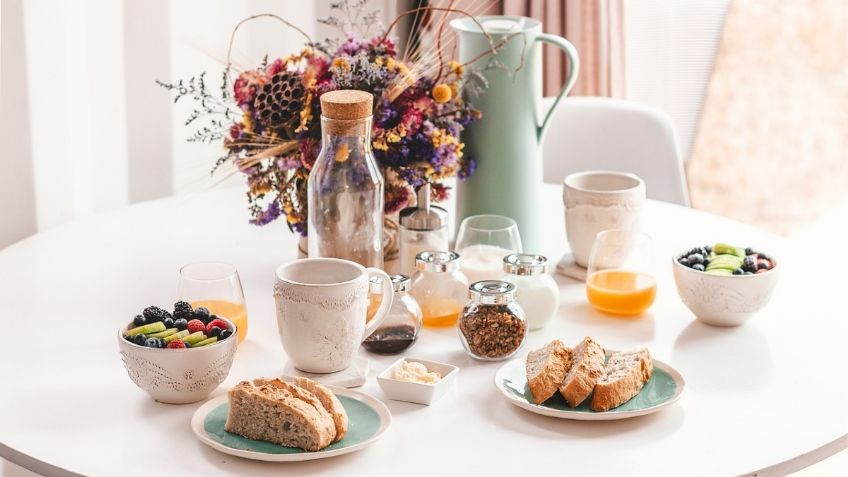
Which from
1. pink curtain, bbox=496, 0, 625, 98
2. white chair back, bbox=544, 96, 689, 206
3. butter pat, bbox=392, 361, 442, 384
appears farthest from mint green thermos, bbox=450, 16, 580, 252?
pink curtain, bbox=496, 0, 625, 98

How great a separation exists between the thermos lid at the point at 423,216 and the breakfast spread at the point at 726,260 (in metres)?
0.36

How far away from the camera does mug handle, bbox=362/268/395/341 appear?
1378 mm

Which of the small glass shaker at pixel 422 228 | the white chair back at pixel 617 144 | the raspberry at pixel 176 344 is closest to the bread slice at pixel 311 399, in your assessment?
the raspberry at pixel 176 344

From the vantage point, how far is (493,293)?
139cm

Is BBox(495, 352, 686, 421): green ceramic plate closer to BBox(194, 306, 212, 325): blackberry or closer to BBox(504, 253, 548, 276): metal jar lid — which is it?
BBox(504, 253, 548, 276): metal jar lid

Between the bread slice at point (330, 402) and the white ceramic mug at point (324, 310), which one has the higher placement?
the white ceramic mug at point (324, 310)

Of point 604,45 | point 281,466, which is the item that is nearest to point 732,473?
point 281,466

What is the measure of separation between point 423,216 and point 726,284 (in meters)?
0.45

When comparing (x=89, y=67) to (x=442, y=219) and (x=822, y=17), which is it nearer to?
(x=442, y=219)

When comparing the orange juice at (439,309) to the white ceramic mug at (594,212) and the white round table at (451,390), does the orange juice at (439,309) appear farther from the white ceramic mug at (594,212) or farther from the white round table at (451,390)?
the white ceramic mug at (594,212)

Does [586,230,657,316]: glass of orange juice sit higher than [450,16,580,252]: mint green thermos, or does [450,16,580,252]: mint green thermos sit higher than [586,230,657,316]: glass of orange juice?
[450,16,580,252]: mint green thermos

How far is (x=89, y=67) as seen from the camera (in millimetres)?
2363

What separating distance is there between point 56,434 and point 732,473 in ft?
2.45

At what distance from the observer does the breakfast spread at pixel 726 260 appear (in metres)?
1.52
